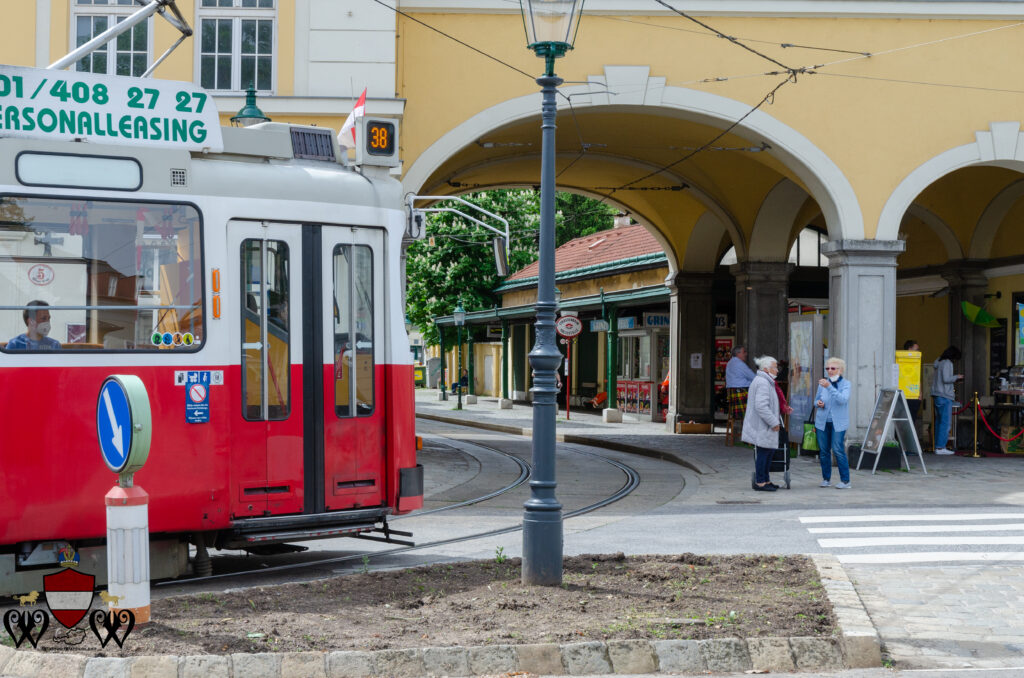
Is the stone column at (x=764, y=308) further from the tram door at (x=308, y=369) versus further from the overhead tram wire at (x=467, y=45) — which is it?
the tram door at (x=308, y=369)

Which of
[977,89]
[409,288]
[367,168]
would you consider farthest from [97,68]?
[409,288]

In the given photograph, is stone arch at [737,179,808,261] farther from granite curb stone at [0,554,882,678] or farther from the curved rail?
→ granite curb stone at [0,554,882,678]

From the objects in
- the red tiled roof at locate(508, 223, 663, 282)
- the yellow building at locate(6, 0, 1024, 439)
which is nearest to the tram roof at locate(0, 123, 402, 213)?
the yellow building at locate(6, 0, 1024, 439)

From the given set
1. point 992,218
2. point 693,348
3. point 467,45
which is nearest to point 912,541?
point 467,45

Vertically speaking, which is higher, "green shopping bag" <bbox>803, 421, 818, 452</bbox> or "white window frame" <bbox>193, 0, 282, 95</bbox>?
"white window frame" <bbox>193, 0, 282, 95</bbox>

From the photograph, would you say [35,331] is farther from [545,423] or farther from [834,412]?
[834,412]

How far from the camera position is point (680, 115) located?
1816cm

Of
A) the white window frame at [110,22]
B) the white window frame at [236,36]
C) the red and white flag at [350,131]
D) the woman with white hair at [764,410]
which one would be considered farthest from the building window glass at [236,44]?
the woman with white hair at [764,410]

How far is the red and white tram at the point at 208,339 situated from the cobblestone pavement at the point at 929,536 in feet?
12.1

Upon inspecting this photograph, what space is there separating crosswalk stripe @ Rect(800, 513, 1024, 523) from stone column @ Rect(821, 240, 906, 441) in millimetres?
4920

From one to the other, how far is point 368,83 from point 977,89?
8788mm

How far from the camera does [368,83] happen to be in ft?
54.1

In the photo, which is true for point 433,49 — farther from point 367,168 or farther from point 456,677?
point 456,677

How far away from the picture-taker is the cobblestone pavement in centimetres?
692
